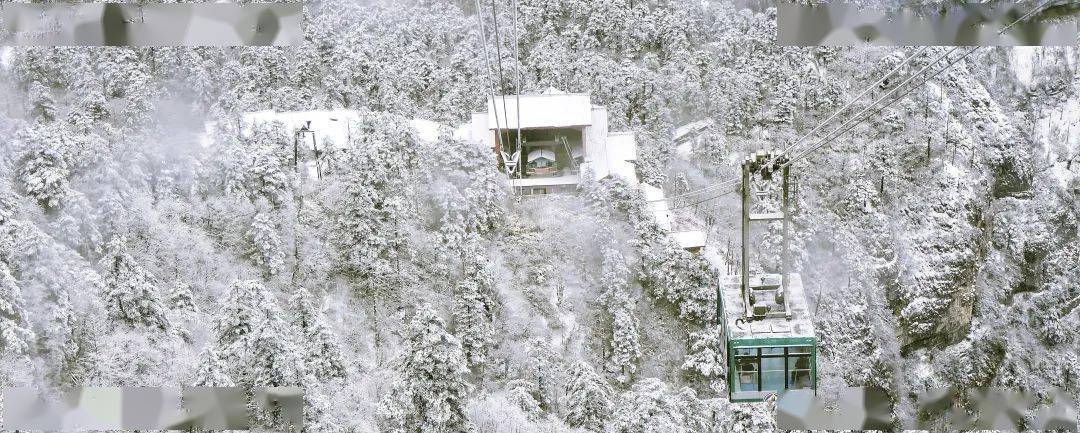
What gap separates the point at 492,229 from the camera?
32938 mm

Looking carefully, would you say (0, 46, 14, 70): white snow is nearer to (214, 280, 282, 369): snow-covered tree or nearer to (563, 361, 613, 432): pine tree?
(214, 280, 282, 369): snow-covered tree

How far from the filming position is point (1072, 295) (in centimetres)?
4606

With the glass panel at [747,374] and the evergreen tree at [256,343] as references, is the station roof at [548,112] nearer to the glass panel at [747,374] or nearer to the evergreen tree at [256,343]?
the evergreen tree at [256,343]

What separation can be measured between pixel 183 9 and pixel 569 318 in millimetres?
13097

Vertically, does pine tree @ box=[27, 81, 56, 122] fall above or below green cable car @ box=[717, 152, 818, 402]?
above

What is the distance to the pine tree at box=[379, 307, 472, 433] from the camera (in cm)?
2606

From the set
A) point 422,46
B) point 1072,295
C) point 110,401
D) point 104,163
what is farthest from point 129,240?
point 1072,295

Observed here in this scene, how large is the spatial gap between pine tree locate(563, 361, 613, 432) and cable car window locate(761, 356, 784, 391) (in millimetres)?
10041

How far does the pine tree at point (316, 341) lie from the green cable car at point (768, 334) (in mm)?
11761

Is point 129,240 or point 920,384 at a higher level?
point 129,240

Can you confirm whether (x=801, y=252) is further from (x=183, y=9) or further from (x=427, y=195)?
(x=183, y=9)

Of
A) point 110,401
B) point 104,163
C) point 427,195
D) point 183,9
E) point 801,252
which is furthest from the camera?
point 801,252

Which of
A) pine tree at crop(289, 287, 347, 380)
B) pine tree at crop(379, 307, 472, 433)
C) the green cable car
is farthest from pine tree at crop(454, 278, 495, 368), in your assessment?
the green cable car

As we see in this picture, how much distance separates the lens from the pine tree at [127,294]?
2758 centimetres
